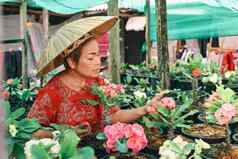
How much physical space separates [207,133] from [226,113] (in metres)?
0.43

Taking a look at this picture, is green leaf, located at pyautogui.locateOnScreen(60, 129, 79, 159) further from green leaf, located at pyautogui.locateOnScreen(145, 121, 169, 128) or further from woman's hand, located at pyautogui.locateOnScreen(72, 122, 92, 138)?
green leaf, located at pyautogui.locateOnScreen(145, 121, 169, 128)

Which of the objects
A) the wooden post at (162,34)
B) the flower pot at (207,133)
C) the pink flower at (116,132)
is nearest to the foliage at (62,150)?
the pink flower at (116,132)

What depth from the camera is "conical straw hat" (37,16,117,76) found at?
6.61 ft

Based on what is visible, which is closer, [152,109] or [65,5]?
[152,109]

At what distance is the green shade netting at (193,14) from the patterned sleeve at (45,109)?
10.1 feet

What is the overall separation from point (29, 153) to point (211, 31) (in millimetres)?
5001

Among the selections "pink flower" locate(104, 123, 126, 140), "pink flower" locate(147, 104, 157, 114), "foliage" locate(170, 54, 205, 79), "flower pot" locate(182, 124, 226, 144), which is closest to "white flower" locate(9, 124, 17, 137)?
"pink flower" locate(104, 123, 126, 140)

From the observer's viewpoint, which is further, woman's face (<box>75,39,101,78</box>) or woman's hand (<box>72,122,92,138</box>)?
woman's face (<box>75,39,101,78</box>)

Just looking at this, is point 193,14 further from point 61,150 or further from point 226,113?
point 61,150

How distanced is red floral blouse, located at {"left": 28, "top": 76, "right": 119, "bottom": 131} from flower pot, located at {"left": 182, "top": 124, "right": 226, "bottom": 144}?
0.55 metres

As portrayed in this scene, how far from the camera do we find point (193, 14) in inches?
230

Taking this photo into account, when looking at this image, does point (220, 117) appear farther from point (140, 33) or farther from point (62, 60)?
point (140, 33)

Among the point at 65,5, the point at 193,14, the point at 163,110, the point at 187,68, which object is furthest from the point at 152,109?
the point at 193,14

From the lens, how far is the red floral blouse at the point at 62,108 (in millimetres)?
1973
